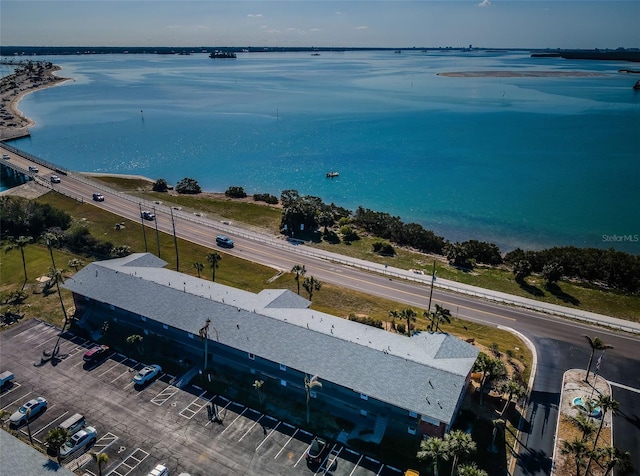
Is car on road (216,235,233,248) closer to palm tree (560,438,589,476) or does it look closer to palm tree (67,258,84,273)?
palm tree (67,258,84,273)

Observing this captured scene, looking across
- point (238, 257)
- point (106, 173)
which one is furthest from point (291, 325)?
point (106, 173)

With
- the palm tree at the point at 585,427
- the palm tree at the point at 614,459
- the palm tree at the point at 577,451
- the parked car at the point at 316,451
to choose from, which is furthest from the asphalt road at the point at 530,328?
the parked car at the point at 316,451

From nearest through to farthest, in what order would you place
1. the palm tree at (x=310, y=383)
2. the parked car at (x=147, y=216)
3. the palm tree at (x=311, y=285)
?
the palm tree at (x=310, y=383)
the palm tree at (x=311, y=285)
the parked car at (x=147, y=216)

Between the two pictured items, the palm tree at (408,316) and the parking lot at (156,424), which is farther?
the palm tree at (408,316)


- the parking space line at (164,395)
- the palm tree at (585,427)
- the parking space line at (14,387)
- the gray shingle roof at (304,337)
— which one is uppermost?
the gray shingle roof at (304,337)

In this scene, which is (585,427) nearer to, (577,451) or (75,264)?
(577,451)

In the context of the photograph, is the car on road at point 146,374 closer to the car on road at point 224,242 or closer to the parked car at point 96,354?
the parked car at point 96,354

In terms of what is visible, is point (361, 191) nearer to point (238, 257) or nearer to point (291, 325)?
point (238, 257)
